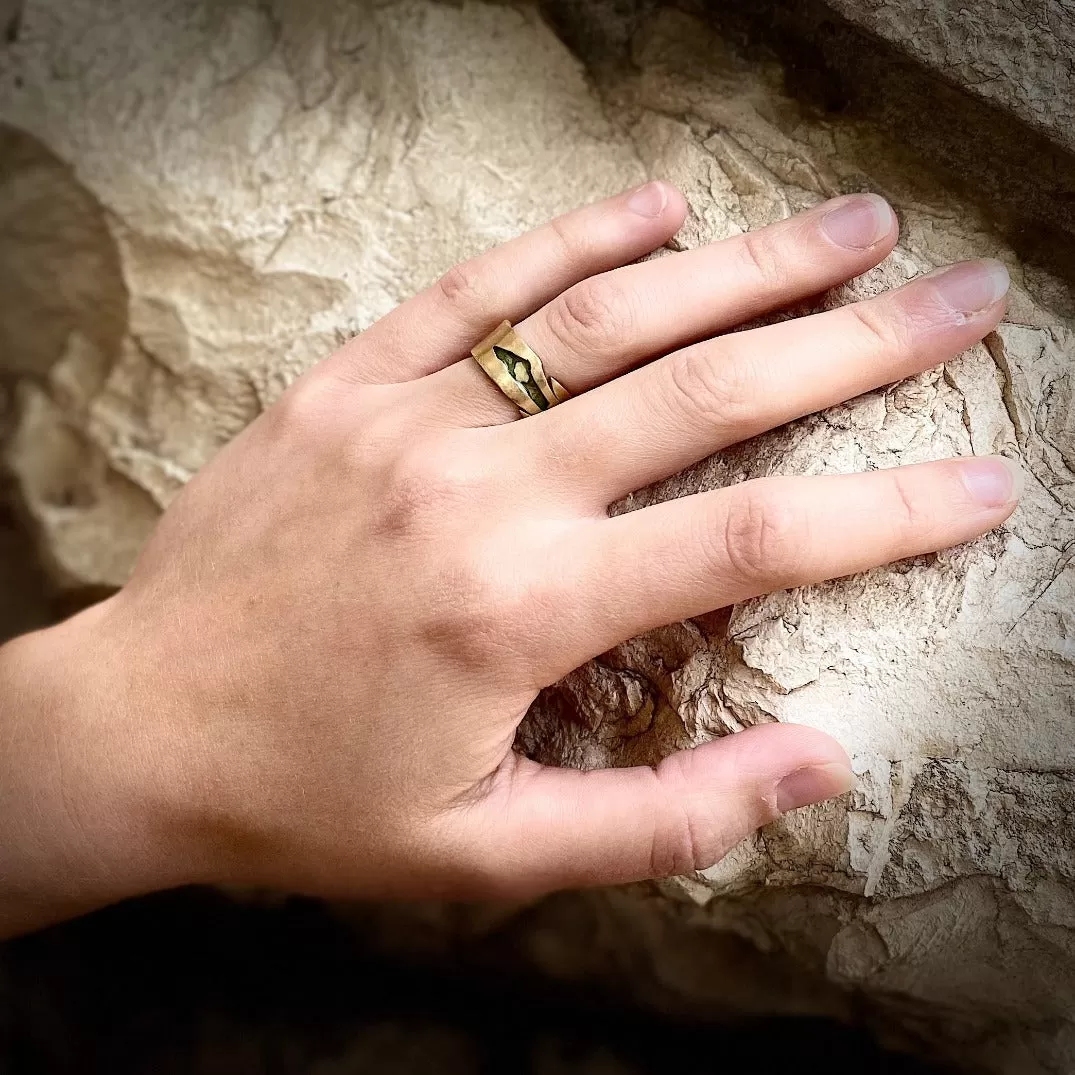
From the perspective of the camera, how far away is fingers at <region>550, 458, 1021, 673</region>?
2.42 ft

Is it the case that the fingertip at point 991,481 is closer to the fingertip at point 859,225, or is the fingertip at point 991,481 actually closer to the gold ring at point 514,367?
the fingertip at point 859,225

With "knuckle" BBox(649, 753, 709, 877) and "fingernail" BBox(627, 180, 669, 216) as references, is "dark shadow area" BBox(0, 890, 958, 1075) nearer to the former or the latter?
"knuckle" BBox(649, 753, 709, 877)

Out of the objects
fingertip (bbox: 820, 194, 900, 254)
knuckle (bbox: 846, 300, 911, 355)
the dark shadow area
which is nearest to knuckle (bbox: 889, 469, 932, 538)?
knuckle (bbox: 846, 300, 911, 355)

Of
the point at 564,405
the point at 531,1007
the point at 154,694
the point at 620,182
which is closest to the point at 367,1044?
the point at 531,1007

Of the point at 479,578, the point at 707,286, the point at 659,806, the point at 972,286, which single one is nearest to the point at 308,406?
the point at 479,578

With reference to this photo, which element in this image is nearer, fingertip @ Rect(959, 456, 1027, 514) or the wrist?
fingertip @ Rect(959, 456, 1027, 514)

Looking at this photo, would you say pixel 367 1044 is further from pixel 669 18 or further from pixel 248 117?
pixel 669 18

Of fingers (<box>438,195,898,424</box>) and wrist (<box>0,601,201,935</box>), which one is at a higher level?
fingers (<box>438,195,898,424</box>)

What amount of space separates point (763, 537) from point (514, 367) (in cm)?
28

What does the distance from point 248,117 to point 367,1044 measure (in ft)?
3.97

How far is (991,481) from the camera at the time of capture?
2.50 feet

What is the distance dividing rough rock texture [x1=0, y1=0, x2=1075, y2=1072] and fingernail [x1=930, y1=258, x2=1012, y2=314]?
2.6 inches

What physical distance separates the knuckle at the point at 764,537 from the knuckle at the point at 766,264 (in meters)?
0.20

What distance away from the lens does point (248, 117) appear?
1121mm
